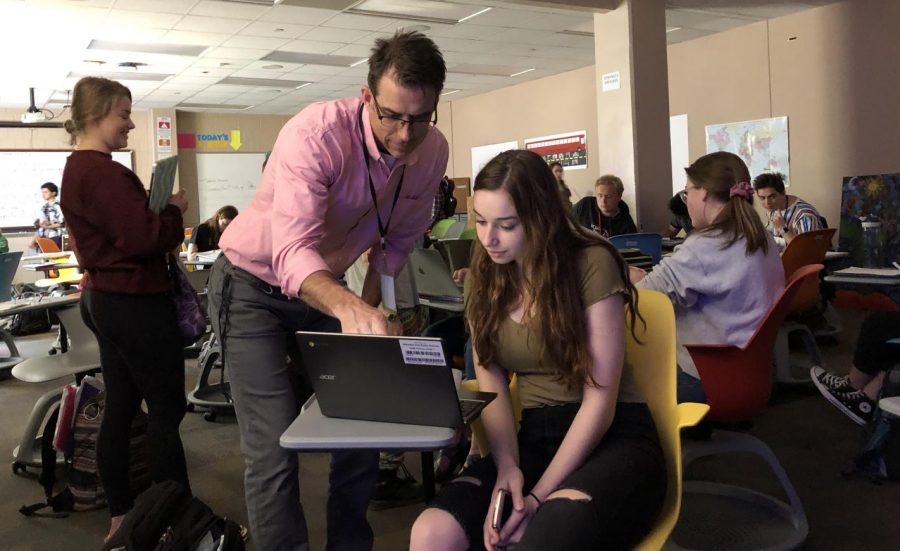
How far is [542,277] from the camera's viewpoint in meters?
1.61

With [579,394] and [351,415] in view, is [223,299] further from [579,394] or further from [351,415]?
[579,394]

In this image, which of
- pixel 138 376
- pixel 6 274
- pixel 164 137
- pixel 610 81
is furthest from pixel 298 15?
pixel 164 137

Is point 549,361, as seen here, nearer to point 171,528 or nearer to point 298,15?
point 171,528

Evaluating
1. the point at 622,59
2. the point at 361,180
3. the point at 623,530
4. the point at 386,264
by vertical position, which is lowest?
the point at 623,530

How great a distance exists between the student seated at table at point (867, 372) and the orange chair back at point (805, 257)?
995 millimetres

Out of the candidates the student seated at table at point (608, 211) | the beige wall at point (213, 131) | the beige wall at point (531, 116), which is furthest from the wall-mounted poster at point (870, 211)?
the beige wall at point (213, 131)

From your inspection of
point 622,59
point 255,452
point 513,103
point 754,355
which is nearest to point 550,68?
point 513,103

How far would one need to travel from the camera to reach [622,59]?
6645 mm

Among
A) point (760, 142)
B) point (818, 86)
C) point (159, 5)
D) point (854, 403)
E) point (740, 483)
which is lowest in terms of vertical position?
point (740, 483)

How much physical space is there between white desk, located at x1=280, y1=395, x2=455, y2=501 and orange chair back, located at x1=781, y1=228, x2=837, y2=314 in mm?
3429

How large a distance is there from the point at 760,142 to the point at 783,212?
2700 mm

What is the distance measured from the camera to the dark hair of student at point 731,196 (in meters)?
2.47

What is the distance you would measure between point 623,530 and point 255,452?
798mm

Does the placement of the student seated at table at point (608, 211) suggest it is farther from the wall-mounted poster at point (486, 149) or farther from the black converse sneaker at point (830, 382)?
the wall-mounted poster at point (486, 149)
